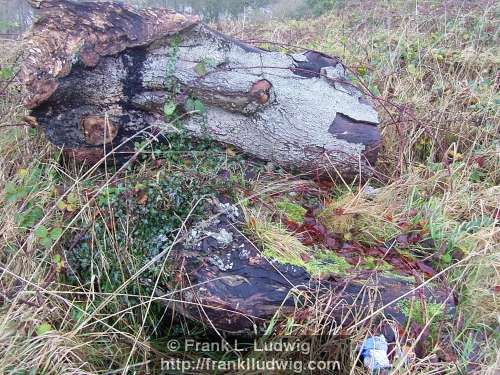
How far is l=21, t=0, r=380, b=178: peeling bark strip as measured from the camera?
7.75ft

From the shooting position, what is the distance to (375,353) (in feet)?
6.06

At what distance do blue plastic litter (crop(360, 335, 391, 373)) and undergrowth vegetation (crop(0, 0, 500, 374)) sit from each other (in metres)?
0.06

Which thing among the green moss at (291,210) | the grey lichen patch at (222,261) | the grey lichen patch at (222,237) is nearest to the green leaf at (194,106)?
the green moss at (291,210)

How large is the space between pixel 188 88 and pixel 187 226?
0.86m

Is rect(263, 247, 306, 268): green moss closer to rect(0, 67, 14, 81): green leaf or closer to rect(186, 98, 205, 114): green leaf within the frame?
rect(186, 98, 205, 114): green leaf

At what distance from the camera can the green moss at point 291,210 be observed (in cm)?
248

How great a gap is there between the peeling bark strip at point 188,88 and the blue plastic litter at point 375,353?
113 centimetres

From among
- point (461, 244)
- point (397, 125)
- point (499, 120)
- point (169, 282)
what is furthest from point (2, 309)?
point (499, 120)

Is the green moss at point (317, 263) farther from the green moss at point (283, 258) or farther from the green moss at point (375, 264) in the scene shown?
the green moss at point (375, 264)

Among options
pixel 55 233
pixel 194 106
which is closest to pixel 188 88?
pixel 194 106

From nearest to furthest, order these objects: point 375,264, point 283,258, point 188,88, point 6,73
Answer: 1. point 283,258
2. point 375,264
3. point 188,88
4. point 6,73

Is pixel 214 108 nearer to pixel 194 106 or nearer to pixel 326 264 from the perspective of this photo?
pixel 194 106

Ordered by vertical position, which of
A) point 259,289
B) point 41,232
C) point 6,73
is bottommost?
point 259,289

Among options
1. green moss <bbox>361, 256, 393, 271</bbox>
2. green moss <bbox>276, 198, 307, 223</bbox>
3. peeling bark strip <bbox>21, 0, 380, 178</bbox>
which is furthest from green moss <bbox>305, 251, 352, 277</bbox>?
peeling bark strip <bbox>21, 0, 380, 178</bbox>
